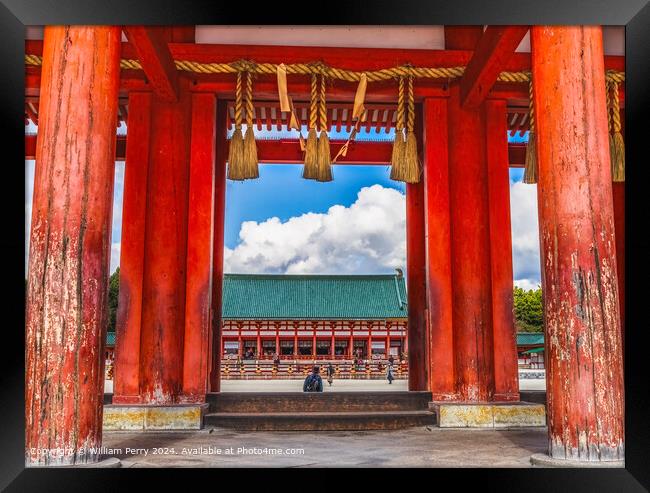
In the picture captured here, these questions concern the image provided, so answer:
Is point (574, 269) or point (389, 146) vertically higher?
point (389, 146)

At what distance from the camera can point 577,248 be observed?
397 centimetres

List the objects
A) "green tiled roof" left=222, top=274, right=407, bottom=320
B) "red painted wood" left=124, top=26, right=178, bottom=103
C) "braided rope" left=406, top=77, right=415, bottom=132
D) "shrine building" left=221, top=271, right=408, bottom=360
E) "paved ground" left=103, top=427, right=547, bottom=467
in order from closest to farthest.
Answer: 1. "paved ground" left=103, top=427, right=547, bottom=467
2. "red painted wood" left=124, top=26, right=178, bottom=103
3. "braided rope" left=406, top=77, right=415, bottom=132
4. "shrine building" left=221, top=271, right=408, bottom=360
5. "green tiled roof" left=222, top=274, right=407, bottom=320

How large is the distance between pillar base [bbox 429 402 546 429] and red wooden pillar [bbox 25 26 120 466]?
367 cm

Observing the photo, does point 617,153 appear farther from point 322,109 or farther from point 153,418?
point 153,418

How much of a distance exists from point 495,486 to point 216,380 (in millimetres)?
5035

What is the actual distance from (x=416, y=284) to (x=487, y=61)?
10.2ft

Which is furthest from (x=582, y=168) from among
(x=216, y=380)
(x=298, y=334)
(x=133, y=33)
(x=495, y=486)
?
(x=298, y=334)

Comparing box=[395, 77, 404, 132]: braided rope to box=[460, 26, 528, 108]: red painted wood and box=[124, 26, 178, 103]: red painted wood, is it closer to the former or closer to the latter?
box=[460, 26, 528, 108]: red painted wood

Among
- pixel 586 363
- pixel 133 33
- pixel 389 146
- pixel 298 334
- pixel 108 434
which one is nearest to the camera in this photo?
pixel 586 363

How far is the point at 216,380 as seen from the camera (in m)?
7.95

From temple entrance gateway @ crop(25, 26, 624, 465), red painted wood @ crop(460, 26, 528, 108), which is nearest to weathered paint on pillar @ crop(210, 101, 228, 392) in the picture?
temple entrance gateway @ crop(25, 26, 624, 465)

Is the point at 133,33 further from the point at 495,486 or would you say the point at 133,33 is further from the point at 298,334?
the point at 298,334

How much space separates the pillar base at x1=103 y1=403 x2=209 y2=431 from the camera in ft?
19.8
